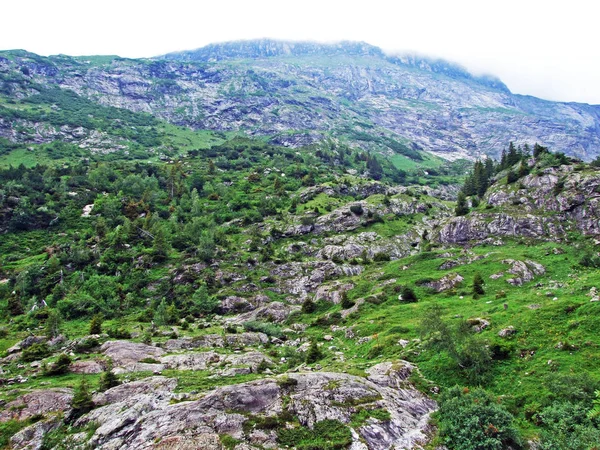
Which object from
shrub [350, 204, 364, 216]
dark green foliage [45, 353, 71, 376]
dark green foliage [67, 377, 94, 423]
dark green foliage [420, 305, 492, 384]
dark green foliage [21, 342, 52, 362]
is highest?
dark green foliage [420, 305, 492, 384]

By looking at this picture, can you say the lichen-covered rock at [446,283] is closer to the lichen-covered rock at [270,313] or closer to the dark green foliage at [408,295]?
the dark green foliage at [408,295]

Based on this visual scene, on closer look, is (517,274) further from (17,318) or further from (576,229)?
(17,318)

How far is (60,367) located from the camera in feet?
118

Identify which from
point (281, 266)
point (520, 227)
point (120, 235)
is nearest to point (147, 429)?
point (281, 266)

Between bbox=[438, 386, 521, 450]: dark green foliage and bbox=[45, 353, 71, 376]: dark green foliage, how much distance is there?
3773 cm

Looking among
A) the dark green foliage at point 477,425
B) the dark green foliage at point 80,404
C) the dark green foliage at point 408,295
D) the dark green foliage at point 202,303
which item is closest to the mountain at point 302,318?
the dark green foliage at point 477,425

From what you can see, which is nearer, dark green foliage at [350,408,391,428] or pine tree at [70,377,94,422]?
dark green foliage at [350,408,391,428]

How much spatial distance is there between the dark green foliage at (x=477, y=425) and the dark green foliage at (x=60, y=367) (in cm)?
3773

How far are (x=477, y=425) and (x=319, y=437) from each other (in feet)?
35.7

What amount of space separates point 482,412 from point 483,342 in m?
10.1

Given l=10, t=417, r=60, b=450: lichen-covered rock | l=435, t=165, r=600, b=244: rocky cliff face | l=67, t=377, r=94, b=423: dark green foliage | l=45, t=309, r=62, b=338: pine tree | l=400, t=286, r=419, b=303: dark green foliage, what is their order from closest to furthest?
l=10, t=417, r=60, b=450: lichen-covered rock < l=67, t=377, r=94, b=423: dark green foliage < l=45, t=309, r=62, b=338: pine tree < l=400, t=286, r=419, b=303: dark green foliage < l=435, t=165, r=600, b=244: rocky cliff face

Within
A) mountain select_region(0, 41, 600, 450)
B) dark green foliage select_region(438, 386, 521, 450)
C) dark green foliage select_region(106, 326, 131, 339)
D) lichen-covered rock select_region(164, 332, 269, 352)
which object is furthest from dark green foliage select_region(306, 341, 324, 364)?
dark green foliage select_region(106, 326, 131, 339)

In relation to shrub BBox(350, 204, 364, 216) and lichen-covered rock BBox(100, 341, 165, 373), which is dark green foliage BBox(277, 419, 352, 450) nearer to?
lichen-covered rock BBox(100, 341, 165, 373)

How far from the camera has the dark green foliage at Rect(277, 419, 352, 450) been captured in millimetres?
22172
